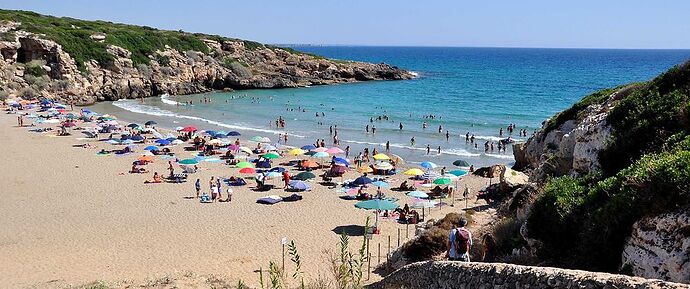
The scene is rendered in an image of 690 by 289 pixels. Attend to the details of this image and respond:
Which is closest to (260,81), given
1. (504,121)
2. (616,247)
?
(504,121)

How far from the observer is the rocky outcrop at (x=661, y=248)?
6.40 m

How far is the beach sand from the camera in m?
15.2

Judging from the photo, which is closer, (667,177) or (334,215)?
(667,177)

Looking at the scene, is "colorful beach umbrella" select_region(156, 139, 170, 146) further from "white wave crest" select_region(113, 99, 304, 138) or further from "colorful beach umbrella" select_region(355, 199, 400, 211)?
"colorful beach umbrella" select_region(355, 199, 400, 211)

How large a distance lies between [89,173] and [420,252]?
20.0 metres

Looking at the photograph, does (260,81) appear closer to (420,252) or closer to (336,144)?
(336,144)

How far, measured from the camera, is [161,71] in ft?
224

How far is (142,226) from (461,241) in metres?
13.7

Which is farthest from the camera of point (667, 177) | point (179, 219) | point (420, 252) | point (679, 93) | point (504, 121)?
point (504, 121)

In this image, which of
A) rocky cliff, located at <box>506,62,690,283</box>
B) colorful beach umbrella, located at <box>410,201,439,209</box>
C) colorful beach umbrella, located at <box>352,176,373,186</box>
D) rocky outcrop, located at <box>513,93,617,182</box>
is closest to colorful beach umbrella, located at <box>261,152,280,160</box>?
colorful beach umbrella, located at <box>352,176,373,186</box>

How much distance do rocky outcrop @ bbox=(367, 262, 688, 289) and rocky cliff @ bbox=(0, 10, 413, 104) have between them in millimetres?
54158

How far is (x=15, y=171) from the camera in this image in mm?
26406

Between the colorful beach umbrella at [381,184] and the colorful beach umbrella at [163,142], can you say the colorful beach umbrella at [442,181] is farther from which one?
the colorful beach umbrella at [163,142]

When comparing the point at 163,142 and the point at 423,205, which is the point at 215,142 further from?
the point at 423,205
